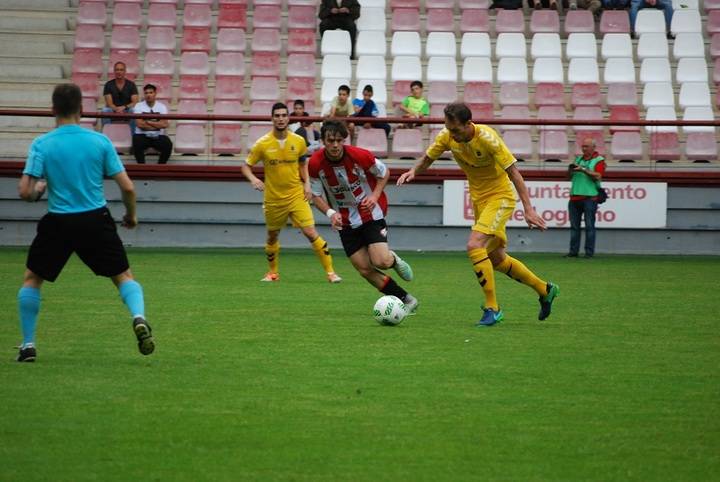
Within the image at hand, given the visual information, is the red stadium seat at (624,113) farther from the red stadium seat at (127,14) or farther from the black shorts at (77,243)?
the black shorts at (77,243)

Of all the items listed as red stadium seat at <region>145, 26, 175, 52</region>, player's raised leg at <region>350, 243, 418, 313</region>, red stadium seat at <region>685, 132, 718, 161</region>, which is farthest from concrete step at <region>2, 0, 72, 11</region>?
player's raised leg at <region>350, 243, 418, 313</region>

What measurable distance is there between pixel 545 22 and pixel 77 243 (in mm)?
18498

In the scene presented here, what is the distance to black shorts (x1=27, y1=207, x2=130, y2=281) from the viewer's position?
830 centimetres

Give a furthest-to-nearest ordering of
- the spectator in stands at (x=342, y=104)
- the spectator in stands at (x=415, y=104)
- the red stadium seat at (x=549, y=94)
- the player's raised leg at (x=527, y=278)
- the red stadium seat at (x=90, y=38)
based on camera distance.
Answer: the red stadium seat at (x=90, y=38) < the red stadium seat at (x=549, y=94) < the spectator in stands at (x=415, y=104) < the spectator in stands at (x=342, y=104) < the player's raised leg at (x=527, y=278)

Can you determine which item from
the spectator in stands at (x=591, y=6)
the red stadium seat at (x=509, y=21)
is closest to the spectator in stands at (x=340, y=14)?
the red stadium seat at (x=509, y=21)

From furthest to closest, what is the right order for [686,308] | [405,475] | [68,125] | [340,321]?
[686,308] < [340,321] < [68,125] < [405,475]

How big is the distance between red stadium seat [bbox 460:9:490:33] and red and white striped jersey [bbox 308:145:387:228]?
14.1m

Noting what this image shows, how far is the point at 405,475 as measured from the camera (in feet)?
18.2

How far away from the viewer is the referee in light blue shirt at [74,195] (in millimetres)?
8266

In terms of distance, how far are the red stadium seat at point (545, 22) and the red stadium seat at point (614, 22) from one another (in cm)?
97

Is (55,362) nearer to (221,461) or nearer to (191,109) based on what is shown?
(221,461)

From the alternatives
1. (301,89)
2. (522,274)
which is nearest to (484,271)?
(522,274)

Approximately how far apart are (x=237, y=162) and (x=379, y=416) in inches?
559

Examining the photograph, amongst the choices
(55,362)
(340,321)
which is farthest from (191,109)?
(55,362)
